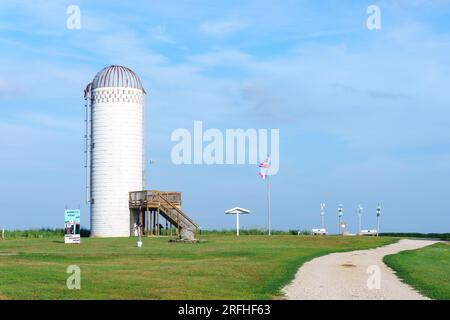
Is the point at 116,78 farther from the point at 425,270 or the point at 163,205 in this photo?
the point at 425,270

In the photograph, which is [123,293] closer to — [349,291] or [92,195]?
[349,291]

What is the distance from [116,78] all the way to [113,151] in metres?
8.06

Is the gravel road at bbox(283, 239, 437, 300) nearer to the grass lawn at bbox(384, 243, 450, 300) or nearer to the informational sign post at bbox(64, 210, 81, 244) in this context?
the grass lawn at bbox(384, 243, 450, 300)

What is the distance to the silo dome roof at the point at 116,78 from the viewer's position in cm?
7550

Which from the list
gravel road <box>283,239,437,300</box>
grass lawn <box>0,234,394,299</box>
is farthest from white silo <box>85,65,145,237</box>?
gravel road <box>283,239,437,300</box>

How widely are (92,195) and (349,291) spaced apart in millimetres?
56472

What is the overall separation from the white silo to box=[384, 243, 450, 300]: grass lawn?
121 ft

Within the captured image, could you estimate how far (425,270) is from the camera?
32250mm

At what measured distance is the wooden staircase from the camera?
72.1m

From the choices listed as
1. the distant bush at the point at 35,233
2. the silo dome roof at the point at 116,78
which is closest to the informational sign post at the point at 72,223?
the distant bush at the point at 35,233

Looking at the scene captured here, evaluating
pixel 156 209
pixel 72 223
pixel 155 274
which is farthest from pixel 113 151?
→ pixel 155 274

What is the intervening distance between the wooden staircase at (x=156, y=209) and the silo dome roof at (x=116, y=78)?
470 inches
